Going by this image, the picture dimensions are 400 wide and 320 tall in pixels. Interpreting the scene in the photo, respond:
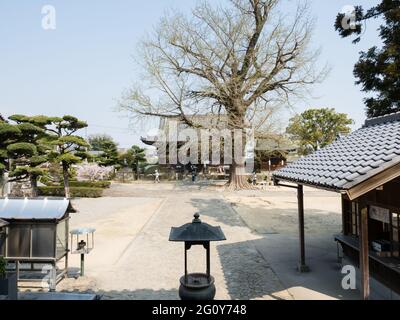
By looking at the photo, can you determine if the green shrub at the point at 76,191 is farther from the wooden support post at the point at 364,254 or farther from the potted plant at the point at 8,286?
the wooden support post at the point at 364,254

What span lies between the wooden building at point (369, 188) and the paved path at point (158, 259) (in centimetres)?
186

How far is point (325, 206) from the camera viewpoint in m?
20.2

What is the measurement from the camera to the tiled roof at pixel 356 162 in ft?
15.3

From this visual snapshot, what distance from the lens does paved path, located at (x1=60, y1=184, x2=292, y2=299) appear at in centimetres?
719

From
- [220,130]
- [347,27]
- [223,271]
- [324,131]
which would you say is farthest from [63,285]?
[324,131]

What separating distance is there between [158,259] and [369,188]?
22.5 feet

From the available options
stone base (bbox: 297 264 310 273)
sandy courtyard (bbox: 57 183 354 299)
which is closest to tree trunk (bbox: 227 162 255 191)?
sandy courtyard (bbox: 57 183 354 299)

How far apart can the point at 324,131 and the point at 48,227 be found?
45340mm

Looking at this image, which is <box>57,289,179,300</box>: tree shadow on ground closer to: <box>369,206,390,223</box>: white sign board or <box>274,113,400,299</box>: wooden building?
<box>274,113,400,299</box>: wooden building

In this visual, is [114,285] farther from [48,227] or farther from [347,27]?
[347,27]

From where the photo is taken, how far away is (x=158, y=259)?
9.54m

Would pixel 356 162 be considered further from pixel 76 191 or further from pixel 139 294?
pixel 76 191

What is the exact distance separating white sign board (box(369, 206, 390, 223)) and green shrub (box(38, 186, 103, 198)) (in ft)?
71.1
